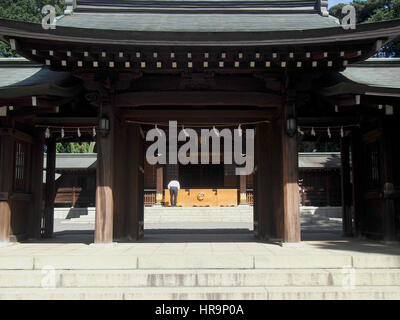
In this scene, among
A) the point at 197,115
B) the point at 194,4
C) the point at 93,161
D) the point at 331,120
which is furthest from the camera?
the point at 93,161

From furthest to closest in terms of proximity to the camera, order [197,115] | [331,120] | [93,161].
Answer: [93,161], [331,120], [197,115]

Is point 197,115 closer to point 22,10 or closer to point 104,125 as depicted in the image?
point 104,125

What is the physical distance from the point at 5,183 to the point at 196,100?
5006mm

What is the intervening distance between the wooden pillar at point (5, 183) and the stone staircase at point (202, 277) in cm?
277

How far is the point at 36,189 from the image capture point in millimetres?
10648

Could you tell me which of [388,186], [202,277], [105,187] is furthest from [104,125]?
[388,186]

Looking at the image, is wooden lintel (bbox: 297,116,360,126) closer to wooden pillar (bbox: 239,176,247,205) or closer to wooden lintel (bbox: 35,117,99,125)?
wooden lintel (bbox: 35,117,99,125)

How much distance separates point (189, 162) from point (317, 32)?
54.0 feet

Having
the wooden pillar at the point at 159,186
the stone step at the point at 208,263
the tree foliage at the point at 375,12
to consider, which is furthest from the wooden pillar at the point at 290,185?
the tree foliage at the point at 375,12

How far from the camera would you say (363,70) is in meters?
11.2

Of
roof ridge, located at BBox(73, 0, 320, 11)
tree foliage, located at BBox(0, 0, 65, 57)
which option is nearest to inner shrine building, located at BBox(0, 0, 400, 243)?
roof ridge, located at BBox(73, 0, 320, 11)

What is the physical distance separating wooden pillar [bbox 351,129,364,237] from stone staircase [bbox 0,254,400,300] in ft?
14.6

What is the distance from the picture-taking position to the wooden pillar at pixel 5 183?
9133mm
